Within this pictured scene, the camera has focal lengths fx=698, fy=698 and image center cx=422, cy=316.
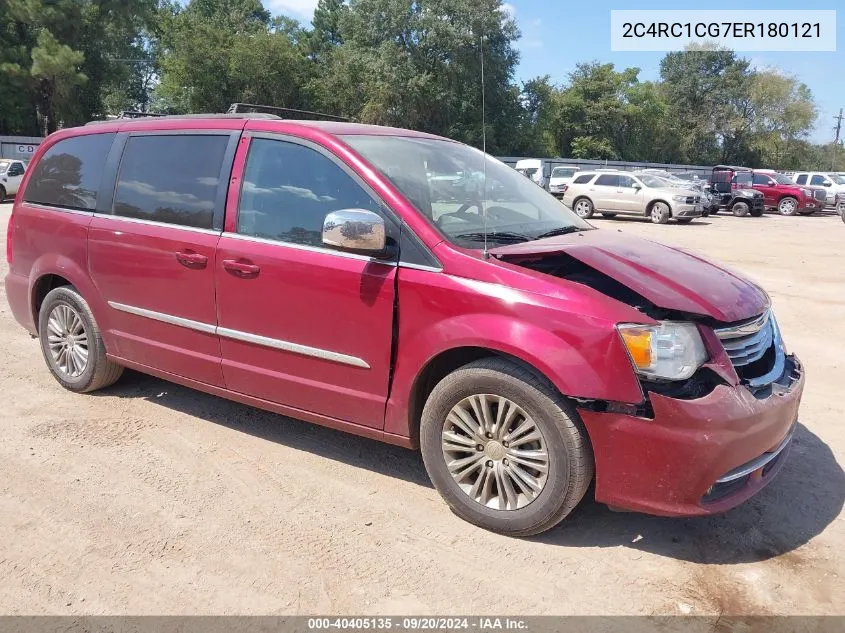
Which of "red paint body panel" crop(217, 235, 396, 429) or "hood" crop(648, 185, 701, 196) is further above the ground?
"hood" crop(648, 185, 701, 196)

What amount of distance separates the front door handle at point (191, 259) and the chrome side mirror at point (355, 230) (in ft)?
3.27

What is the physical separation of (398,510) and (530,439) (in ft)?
2.68

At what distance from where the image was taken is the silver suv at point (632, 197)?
21.9m

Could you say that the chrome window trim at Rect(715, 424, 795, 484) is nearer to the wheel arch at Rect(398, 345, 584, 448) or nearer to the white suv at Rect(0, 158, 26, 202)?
the wheel arch at Rect(398, 345, 584, 448)

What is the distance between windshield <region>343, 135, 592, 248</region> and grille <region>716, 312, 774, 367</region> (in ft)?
3.61

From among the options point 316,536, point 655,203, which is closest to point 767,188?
point 655,203

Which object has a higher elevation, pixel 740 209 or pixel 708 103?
pixel 708 103

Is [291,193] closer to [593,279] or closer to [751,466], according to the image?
[593,279]

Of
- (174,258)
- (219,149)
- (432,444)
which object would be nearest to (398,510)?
(432,444)

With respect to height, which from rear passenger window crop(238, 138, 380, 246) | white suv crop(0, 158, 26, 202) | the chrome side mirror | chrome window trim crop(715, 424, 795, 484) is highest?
white suv crop(0, 158, 26, 202)

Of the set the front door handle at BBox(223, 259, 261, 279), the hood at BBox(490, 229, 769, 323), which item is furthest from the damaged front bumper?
the front door handle at BBox(223, 259, 261, 279)

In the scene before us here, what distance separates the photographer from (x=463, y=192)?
12.4 feet

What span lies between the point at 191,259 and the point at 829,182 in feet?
108

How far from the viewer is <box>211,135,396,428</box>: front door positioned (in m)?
3.40
